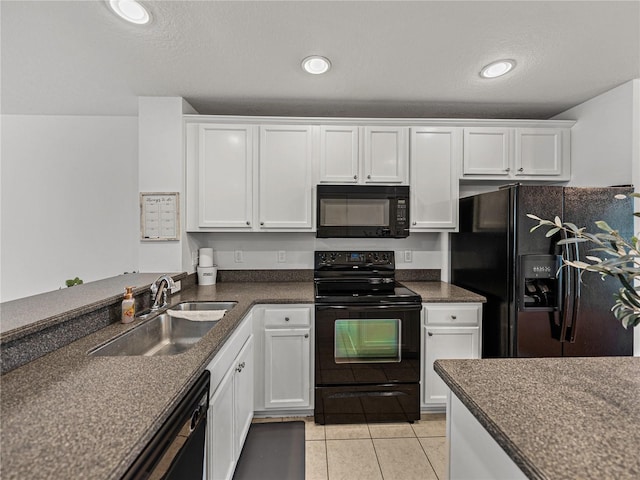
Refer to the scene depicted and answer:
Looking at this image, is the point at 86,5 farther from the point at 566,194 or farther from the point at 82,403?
the point at 566,194

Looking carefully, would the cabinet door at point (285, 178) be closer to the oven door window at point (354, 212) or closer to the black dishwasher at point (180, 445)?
the oven door window at point (354, 212)

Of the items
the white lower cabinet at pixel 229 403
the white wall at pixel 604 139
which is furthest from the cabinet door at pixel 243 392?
the white wall at pixel 604 139

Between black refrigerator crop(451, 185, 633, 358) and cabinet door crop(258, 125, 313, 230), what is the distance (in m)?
1.45

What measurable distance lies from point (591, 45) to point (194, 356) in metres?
2.66

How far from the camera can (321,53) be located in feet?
5.98

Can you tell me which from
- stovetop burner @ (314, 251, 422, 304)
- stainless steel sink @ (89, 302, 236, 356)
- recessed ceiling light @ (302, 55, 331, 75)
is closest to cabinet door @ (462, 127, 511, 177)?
stovetop burner @ (314, 251, 422, 304)

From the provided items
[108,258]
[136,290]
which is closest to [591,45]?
[136,290]

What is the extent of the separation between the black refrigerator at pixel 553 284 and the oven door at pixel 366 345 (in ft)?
2.03

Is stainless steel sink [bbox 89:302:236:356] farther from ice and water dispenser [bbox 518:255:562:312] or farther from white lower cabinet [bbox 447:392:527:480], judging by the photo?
ice and water dispenser [bbox 518:255:562:312]

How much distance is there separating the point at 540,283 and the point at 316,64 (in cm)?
205

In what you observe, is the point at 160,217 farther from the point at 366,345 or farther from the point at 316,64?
the point at 366,345

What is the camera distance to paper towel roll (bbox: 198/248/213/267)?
2.64m

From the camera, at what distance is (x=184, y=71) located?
203cm

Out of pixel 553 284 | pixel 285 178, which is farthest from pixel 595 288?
pixel 285 178
